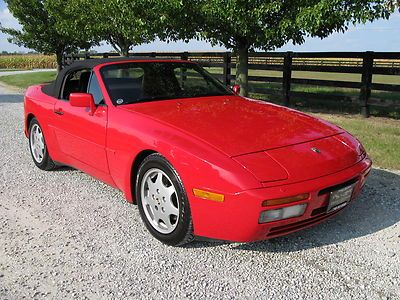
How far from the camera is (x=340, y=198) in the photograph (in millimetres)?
2961

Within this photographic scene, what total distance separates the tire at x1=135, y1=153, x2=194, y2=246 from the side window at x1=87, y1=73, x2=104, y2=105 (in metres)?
1.00

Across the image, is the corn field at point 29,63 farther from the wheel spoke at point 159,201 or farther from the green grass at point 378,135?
the wheel spoke at point 159,201

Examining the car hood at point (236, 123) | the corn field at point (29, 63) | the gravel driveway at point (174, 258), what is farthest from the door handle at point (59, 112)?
the corn field at point (29, 63)

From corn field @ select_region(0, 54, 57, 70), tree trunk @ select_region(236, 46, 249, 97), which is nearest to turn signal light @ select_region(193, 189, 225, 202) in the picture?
tree trunk @ select_region(236, 46, 249, 97)

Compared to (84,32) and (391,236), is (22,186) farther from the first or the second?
(84,32)

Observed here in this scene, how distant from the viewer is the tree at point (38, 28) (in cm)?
1897

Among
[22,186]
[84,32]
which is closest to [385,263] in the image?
[22,186]

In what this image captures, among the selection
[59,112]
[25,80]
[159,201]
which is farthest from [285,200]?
[25,80]

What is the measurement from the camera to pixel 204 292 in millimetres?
2527

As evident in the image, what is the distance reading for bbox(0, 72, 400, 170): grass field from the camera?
5309mm

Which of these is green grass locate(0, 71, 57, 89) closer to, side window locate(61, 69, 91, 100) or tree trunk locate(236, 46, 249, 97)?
tree trunk locate(236, 46, 249, 97)

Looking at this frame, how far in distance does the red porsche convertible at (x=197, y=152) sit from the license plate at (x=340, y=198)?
0.01 metres

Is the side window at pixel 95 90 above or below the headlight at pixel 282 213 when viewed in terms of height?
above

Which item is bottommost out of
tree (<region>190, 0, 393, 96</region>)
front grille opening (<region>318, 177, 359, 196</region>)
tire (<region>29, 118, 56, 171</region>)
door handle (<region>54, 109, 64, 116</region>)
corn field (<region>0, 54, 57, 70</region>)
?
corn field (<region>0, 54, 57, 70</region>)
